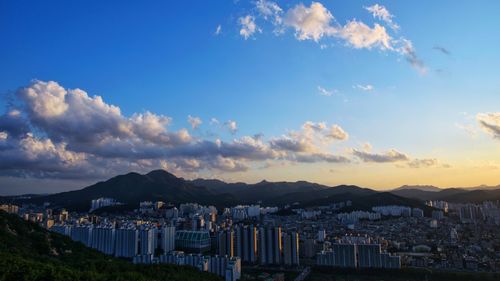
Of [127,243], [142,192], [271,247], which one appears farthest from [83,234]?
[142,192]

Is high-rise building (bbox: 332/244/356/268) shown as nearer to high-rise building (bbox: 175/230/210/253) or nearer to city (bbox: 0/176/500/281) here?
city (bbox: 0/176/500/281)

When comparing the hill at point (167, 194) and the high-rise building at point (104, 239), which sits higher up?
the hill at point (167, 194)

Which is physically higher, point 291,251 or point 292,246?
point 292,246

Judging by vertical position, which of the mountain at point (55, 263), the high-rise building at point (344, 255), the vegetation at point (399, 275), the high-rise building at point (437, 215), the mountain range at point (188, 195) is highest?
the mountain range at point (188, 195)

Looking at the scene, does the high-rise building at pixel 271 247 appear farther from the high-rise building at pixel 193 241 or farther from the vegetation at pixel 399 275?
the high-rise building at pixel 193 241

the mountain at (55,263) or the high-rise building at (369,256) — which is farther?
the high-rise building at (369,256)

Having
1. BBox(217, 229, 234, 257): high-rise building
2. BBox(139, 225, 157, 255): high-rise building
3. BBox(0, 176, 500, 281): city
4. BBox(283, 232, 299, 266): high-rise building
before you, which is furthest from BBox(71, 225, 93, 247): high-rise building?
BBox(283, 232, 299, 266): high-rise building

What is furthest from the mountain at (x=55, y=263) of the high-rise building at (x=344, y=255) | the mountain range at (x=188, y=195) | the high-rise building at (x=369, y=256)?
the mountain range at (x=188, y=195)

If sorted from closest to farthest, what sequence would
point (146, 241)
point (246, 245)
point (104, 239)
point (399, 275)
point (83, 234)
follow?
point (399, 275) < point (246, 245) < point (146, 241) < point (104, 239) < point (83, 234)

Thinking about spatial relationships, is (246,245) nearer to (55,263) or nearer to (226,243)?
(226,243)
